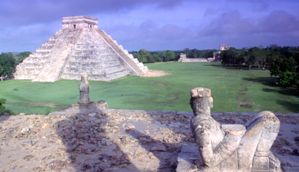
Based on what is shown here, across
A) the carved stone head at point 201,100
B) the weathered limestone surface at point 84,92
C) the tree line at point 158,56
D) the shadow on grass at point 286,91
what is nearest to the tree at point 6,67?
the weathered limestone surface at point 84,92

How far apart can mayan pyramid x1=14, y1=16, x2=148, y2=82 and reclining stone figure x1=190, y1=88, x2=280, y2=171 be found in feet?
98.1

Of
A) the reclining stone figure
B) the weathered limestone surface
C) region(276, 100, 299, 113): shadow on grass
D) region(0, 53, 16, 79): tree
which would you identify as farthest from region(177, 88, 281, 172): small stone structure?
region(0, 53, 16, 79): tree

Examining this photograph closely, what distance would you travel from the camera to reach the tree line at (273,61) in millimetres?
27723

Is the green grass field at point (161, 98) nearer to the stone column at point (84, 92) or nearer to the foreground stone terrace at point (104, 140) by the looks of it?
the stone column at point (84, 92)

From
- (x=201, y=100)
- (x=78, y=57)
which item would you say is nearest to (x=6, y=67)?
(x=78, y=57)

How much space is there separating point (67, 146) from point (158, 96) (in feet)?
48.8

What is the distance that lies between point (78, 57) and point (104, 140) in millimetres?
30916

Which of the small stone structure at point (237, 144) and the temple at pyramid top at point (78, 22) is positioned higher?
the temple at pyramid top at point (78, 22)

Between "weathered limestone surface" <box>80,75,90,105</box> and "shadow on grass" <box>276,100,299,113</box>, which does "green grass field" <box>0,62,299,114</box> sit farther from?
"weathered limestone surface" <box>80,75,90,105</box>

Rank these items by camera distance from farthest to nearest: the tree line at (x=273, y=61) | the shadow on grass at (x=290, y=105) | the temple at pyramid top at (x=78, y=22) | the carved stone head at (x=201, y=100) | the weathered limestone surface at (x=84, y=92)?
the temple at pyramid top at (x=78, y=22) → the tree line at (x=273, y=61) → the shadow on grass at (x=290, y=105) → the weathered limestone surface at (x=84, y=92) → the carved stone head at (x=201, y=100)

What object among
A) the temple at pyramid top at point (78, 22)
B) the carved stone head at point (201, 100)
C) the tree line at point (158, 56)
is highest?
the temple at pyramid top at point (78, 22)

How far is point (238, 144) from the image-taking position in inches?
235

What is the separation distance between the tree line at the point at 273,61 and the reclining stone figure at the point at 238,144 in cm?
2241

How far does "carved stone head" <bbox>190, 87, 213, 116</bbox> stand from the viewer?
616 cm
